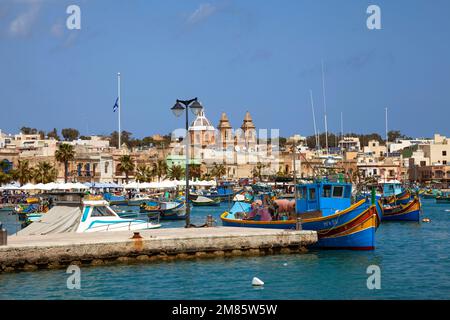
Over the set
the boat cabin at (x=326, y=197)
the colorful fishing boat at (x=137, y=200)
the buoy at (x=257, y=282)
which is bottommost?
the buoy at (x=257, y=282)

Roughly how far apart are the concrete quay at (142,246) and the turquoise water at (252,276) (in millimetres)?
407

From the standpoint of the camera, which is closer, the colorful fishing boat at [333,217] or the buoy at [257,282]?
the buoy at [257,282]

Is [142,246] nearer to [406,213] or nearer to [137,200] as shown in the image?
[406,213]

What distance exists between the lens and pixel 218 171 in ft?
478

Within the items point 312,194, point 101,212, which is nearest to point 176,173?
point 101,212

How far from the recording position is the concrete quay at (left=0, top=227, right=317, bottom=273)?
1012 inches

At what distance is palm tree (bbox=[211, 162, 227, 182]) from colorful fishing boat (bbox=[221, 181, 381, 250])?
110m

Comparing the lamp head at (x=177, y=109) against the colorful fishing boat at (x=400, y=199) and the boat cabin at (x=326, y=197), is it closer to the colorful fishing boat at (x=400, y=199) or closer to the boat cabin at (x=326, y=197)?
the boat cabin at (x=326, y=197)

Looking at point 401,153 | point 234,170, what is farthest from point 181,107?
point 401,153

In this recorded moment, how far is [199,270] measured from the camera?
26578 mm

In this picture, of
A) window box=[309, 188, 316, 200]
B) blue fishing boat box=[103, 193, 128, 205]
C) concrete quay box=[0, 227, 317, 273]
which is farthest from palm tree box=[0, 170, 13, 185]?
window box=[309, 188, 316, 200]

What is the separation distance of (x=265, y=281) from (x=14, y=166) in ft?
339

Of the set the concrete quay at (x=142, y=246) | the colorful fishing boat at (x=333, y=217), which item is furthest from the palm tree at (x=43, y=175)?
the concrete quay at (x=142, y=246)

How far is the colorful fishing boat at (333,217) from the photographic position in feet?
104
